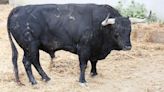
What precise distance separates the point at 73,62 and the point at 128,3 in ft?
11.2

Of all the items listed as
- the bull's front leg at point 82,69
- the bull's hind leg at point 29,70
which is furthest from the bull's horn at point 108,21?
the bull's hind leg at point 29,70

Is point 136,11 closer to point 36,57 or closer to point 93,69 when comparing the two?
point 93,69

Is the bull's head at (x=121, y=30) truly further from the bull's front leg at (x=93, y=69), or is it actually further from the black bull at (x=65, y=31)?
the bull's front leg at (x=93, y=69)

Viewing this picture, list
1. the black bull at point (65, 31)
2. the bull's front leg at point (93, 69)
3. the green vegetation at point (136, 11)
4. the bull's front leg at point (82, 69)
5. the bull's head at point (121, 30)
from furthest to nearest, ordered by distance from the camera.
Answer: the green vegetation at point (136, 11) < the bull's front leg at point (93, 69) < the bull's front leg at point (82, 69) < the black bull at point (65, 31) < the bull's head at point (121, 30)

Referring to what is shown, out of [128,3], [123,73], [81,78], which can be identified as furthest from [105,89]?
[128,3]

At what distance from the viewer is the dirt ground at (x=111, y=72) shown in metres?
7.38

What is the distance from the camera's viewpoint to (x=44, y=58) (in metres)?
9.05

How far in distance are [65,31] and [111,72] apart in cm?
136

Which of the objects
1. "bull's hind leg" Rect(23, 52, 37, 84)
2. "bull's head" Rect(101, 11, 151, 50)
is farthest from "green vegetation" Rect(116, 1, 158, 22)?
"bull's hind leg" Rect(23, 52, 37, 84)

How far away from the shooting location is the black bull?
24.0ft

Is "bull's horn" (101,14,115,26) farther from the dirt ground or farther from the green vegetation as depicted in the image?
the green vegetation

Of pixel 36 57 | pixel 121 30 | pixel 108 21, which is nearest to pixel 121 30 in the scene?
pixel 121 30

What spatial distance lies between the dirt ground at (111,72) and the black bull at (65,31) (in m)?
0.25

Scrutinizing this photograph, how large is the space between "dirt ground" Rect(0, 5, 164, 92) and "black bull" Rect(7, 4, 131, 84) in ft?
0.80
